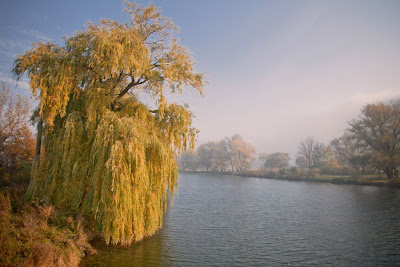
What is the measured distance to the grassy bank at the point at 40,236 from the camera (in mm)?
6957

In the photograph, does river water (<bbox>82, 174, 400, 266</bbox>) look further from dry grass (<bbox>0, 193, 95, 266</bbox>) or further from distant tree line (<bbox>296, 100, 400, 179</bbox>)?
distant tree line (<bbox>296, 100, 400, 179</bbox>)

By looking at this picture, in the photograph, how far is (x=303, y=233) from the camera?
1440cm

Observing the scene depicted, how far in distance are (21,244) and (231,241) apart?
10364mm

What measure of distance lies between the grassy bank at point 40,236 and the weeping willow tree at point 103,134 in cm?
82

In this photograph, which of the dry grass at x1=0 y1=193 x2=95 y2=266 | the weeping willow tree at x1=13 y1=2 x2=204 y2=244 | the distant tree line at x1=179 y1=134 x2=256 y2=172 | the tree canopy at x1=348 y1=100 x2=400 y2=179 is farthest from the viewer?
the distant tree line at x1=179 y1=134 x2=256 y2=172

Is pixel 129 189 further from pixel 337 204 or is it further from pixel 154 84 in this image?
pixel 337 204

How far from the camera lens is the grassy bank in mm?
6957

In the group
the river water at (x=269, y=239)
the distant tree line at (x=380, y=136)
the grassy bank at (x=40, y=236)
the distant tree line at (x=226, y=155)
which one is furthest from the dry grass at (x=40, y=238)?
the distant tree line at (x=226, y=155)

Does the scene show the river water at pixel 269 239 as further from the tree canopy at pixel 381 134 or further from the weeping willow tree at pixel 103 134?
the tree canopy at pixel 381 134

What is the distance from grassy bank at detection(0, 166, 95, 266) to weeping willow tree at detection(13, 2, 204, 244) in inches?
32.3

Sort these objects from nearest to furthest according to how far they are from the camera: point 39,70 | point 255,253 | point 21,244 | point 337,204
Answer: point 21,244
point 39,70
point 255,253
point 337,204

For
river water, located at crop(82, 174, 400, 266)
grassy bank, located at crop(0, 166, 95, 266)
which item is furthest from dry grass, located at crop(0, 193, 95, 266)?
river water, located at crop(82, 174, 400, 266)

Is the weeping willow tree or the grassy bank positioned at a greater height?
the weeping willow tree

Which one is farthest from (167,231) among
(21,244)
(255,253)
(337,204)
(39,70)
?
(337,204)
